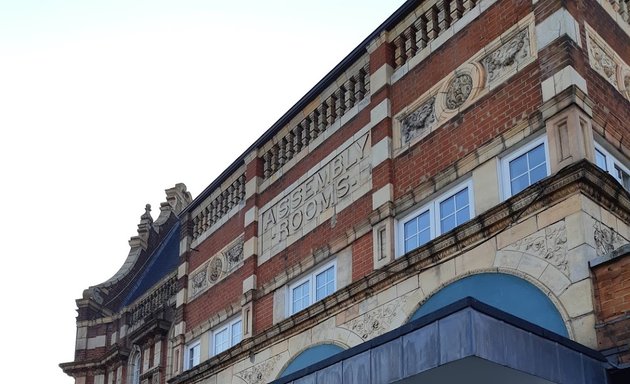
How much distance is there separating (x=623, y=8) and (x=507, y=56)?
2860 mm

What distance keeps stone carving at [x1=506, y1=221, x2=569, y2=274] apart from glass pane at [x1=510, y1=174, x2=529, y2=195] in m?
1.09

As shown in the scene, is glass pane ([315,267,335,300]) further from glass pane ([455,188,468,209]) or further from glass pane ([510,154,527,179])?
glass pane ([510,154,527,179])

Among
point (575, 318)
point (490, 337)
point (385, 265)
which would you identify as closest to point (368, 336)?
point (385, 265)

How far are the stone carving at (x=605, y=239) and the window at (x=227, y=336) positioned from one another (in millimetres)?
10565

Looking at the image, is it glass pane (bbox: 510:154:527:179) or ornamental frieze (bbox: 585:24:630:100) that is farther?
ornamental frieze (bbox: 585:24:630:100)

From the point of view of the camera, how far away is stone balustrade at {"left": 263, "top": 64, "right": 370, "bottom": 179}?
20203 millimetres

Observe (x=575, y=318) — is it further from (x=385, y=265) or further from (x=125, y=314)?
(x=125, y=314)

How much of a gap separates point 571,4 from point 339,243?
Result: 6878 millimetres

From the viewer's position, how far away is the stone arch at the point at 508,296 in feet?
44.4

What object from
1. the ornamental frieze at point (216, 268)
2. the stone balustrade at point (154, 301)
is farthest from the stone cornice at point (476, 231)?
the stone balustrade at point (154, 301)

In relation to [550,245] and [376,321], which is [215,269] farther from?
[550,245]

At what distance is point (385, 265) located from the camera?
56.2ft

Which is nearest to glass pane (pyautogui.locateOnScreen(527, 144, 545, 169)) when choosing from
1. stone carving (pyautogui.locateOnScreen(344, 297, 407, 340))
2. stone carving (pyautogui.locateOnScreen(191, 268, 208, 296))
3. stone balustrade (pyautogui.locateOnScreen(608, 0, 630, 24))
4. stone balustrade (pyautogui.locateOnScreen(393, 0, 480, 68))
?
stone carving (pyautogui.locateOnScreen(344, 297, 407, 340))

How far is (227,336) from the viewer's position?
2291cm
